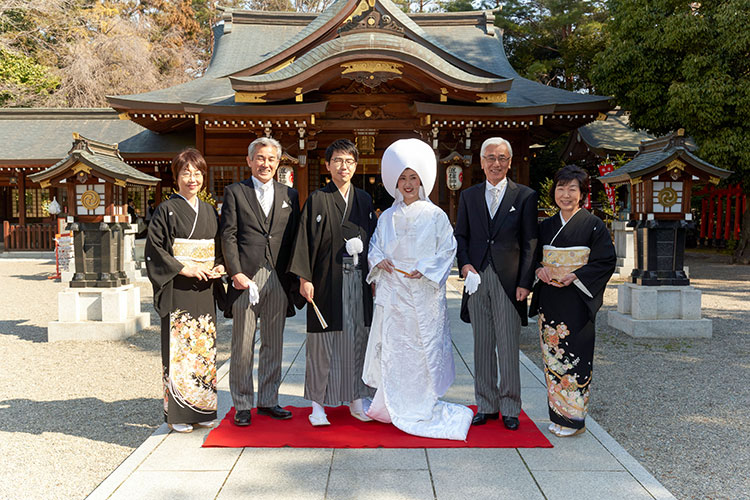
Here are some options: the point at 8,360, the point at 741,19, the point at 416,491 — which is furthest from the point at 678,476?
the point at 741,19

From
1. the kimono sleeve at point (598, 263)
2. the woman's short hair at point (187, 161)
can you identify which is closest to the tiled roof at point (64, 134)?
the woman's short hair at point (187, 161)

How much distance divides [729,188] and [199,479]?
54.7 ft

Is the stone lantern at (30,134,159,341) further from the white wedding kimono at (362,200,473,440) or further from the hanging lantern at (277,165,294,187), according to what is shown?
the hanging lantern at (277,165,294,187)

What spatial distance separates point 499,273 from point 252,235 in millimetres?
1579

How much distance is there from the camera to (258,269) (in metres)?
3.34

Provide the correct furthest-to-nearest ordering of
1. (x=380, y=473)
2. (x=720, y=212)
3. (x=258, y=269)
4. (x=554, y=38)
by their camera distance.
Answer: (x=554, y=38), (x=720, y=212), (x=258, y=269), (x=380, y=473)

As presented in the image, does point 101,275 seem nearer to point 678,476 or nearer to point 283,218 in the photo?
point 283,218

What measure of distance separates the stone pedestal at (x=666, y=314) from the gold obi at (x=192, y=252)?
508cm

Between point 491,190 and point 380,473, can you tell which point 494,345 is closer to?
point 491,190

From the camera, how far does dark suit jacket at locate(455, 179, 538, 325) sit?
10.8 feet

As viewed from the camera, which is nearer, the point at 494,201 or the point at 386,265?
the point at 386,265

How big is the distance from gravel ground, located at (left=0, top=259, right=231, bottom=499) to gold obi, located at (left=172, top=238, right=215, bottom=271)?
117 centimetres

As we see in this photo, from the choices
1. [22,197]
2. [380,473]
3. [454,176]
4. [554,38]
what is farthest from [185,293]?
[554,38]

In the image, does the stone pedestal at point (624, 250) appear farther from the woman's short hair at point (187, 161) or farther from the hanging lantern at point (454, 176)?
the woman's short hair at point (187, 161)
